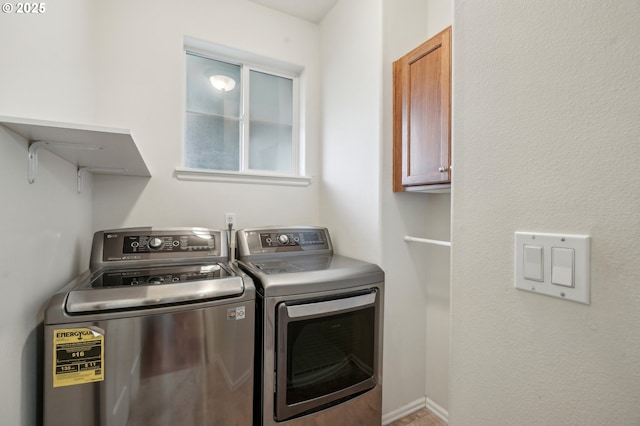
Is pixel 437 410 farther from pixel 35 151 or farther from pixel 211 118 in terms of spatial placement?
pixel 211 118

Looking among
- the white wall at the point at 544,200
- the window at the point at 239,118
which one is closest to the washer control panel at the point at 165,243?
the window at the point at 239,118

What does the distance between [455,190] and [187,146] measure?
72.7 inches

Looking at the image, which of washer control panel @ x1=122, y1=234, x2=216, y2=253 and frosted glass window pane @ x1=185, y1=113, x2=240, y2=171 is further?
frosted glass window pane @ x1=185, y1=113, x2=240, y2=171

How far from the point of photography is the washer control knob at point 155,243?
1512 mm

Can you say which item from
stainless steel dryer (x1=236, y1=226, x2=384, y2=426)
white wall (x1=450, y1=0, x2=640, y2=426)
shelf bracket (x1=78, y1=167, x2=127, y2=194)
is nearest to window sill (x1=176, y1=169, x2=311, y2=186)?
shelf bracket (x1=78, y1=167, x2=127, y2=194)

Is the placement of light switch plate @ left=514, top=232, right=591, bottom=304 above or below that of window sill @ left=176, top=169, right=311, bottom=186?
below

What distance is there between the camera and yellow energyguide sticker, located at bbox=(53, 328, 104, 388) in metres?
0.88

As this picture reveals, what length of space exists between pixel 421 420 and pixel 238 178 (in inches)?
77.8

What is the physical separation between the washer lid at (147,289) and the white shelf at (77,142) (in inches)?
17.0

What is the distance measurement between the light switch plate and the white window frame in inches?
69.2

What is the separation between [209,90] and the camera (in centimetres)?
207

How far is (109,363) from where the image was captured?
0.94 metres

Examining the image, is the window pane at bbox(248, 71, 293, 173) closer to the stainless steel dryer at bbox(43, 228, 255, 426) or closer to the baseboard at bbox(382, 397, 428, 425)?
the stainless steel dryer at bbox(43, 228, 255, 426)

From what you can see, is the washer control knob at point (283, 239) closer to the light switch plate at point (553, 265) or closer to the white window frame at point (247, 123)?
the white window frame at point (247, 123)
